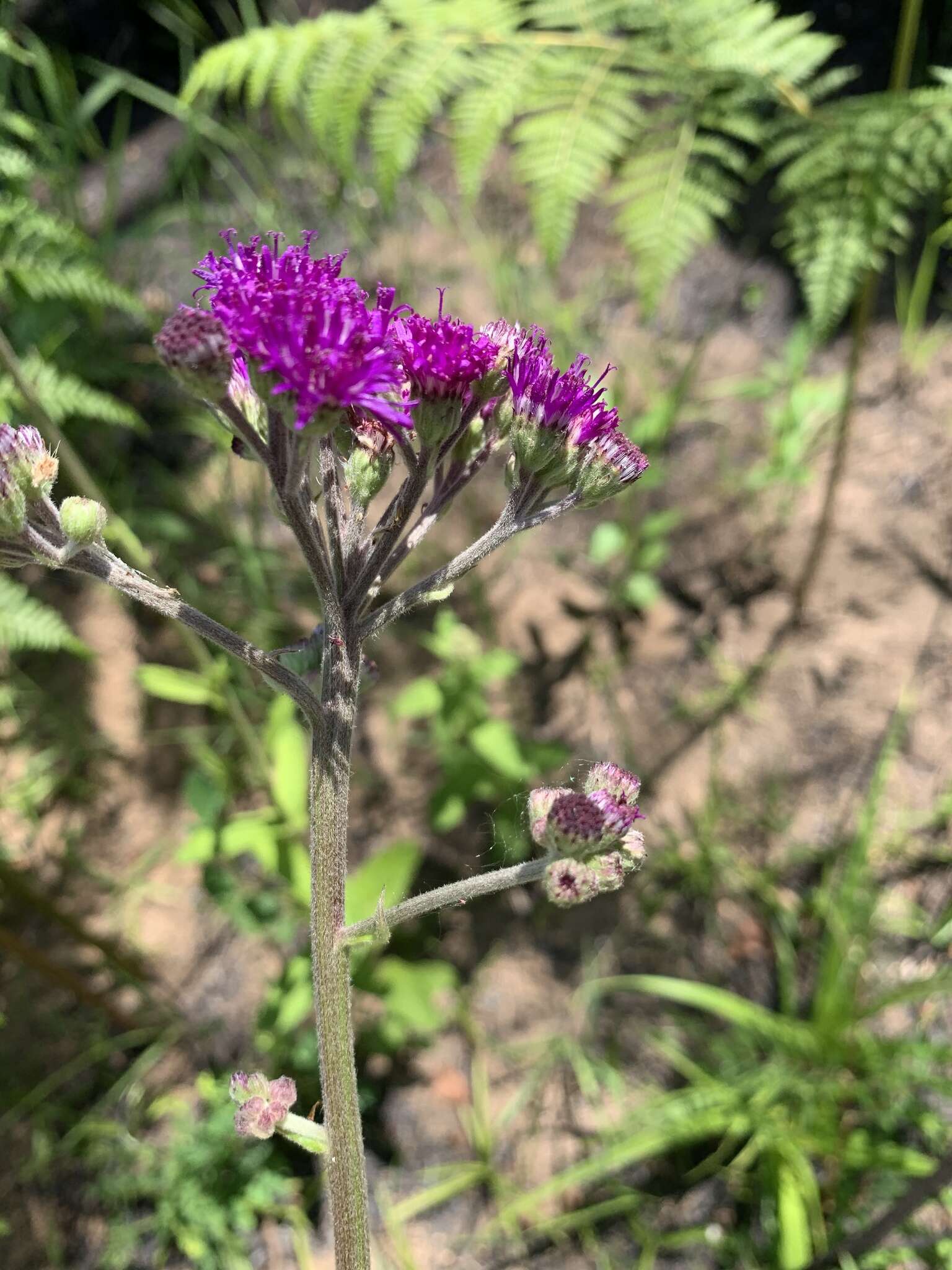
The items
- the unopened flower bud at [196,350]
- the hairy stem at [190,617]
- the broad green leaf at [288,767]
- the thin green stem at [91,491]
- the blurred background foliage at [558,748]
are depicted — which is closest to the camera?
the unopened flower bud at [196,350]

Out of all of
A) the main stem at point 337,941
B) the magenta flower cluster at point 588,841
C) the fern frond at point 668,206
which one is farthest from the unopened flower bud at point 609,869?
the fern frond at point 668,206

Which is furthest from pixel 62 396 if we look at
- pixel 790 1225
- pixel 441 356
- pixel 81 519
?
pixel 790 1225

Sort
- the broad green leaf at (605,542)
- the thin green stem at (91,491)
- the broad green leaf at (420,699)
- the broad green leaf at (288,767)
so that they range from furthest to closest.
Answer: the broad green leaf at (605,542), the broad green leaf at (420,699), the broad green leaf at (288,767), the thin green stem at (91,491)

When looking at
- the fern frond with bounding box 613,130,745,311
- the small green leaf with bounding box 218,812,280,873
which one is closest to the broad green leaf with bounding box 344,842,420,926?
the small green leaf with bounding box 218,812,280,873

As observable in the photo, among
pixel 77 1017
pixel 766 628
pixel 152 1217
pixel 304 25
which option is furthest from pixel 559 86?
pixel 152 1217

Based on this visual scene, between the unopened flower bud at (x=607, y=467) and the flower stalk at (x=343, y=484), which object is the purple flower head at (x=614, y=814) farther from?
the unopened flower bud at (x=607, y=467)

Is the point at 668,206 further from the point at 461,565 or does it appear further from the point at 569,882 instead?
the point at 569,882

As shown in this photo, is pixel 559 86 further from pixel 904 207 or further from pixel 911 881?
pixel 911 881
